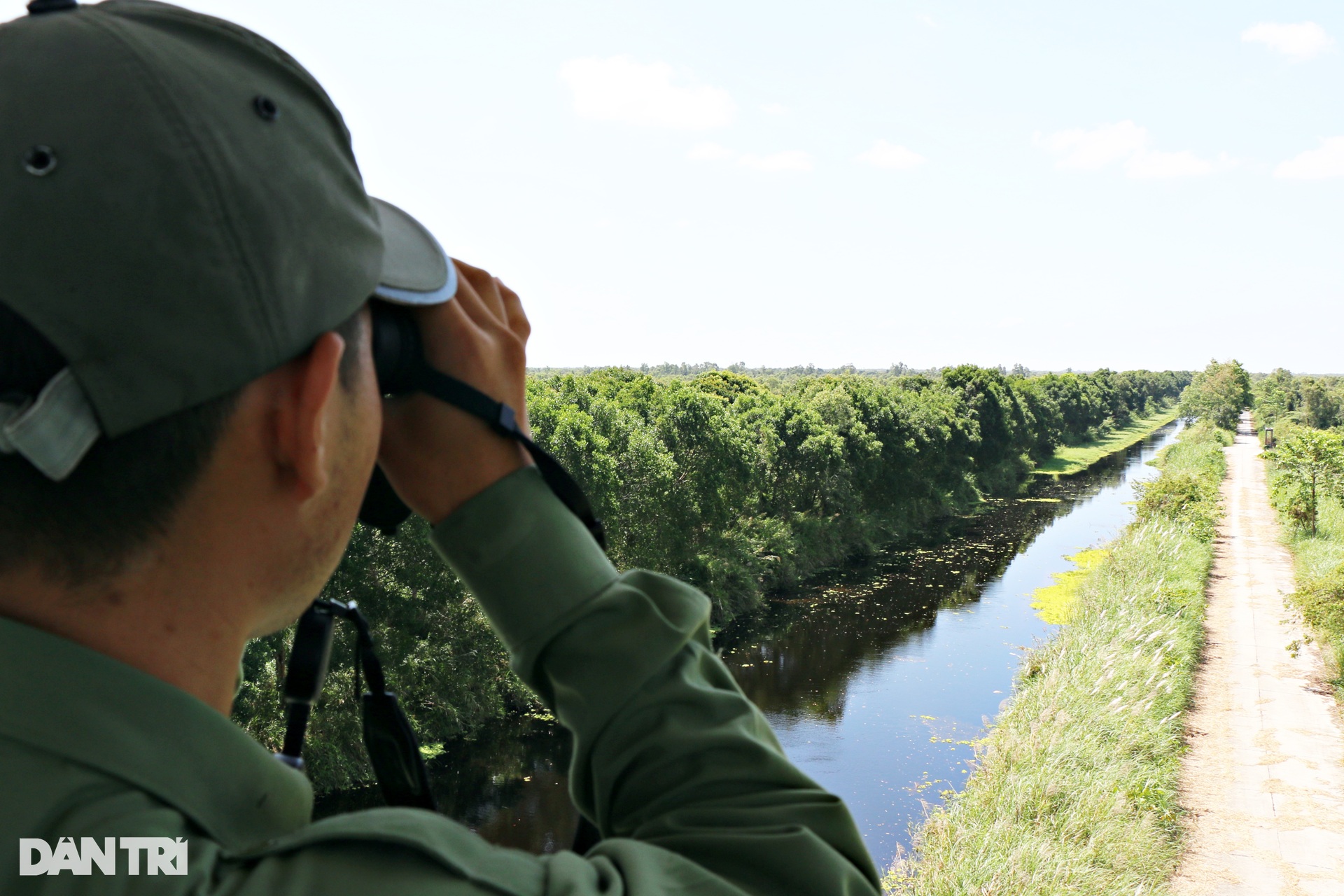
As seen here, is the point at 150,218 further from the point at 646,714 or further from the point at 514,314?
the point at 646,714

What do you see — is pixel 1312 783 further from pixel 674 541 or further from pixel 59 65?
pixel 59 65

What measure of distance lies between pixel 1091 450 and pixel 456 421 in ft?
257

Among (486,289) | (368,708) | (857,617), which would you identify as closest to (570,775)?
(368,708)

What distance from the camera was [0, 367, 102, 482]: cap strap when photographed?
1.98 feet

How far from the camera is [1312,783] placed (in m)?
14.1

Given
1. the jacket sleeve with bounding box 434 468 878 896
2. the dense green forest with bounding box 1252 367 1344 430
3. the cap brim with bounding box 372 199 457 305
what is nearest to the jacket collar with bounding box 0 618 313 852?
the jacket sleeve with bounding box 434 468 878 896

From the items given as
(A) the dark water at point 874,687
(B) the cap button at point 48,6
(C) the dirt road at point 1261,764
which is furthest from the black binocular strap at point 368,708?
(C) the dirt road at point 1261,764

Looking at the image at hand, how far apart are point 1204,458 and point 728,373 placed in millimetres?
30185

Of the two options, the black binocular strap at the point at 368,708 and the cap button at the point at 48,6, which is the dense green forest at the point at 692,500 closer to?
→ the black binocular strap at the point at 368,708

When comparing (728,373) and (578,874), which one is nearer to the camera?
(578,874)

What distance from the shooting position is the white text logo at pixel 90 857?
21.4 inches

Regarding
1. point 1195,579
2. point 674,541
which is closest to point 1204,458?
point 1195,579

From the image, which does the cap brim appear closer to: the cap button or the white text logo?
the cap button

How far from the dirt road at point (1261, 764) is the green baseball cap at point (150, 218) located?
12976mm
